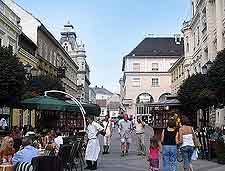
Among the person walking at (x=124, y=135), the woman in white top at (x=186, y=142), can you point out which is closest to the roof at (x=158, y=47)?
the person walking at (x=124, y=135)

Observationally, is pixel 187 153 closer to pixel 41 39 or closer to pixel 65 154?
pixel 65 154

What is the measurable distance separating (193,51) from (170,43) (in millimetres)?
45095

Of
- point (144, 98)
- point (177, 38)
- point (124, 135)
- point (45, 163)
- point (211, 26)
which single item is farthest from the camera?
point (177, 38)

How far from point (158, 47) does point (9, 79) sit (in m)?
74.9

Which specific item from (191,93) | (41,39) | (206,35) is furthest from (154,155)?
(41,39)

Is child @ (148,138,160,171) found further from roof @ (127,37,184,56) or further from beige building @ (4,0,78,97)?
roof @ (127,37,184,56)

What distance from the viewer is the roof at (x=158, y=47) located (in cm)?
9444

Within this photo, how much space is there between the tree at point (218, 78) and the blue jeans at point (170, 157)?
8862mm

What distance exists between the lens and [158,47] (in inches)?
3787

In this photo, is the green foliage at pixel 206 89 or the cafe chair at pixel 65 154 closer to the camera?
the cafe chair at pixel 65 154

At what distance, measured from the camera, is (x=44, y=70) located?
2078 inches

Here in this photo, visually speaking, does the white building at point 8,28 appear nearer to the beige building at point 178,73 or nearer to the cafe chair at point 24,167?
the cafe chair at point 24,167

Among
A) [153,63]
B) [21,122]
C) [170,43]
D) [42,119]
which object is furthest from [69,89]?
[42,119]

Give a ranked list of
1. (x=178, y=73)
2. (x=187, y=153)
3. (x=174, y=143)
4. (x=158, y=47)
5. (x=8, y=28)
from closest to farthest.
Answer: (x=174, y=143) → (x=187, y=153) → (x=8, y=28) → (x=178, y=73) → (x=158, y=47)
